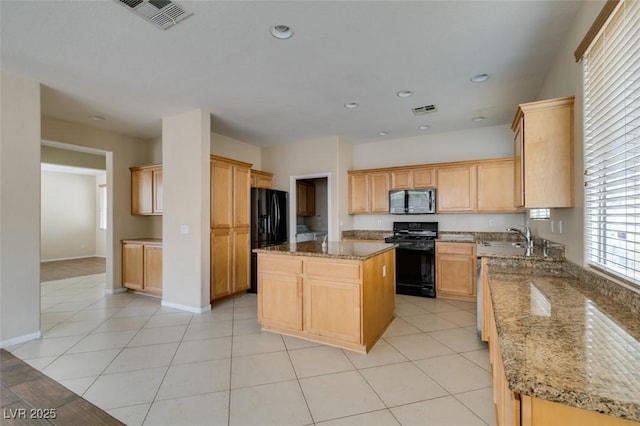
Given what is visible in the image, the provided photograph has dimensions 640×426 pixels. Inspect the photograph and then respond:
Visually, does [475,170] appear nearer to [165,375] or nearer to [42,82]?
[165,375]

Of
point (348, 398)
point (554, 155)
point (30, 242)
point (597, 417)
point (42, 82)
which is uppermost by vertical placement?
point (42, 82)

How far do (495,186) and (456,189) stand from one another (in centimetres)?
54

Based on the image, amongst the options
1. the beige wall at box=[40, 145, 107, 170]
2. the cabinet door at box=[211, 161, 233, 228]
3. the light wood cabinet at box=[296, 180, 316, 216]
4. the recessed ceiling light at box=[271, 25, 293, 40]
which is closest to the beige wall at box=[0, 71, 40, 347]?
the cabinet door at box=[211, 161, 233, 228]

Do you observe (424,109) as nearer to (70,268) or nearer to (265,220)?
(265,220)

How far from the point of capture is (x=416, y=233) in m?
5.21

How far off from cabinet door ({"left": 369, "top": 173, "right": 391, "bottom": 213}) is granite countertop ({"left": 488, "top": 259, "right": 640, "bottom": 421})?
363 cm

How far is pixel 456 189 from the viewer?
15.7 ft

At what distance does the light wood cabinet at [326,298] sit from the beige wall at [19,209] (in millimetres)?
2343

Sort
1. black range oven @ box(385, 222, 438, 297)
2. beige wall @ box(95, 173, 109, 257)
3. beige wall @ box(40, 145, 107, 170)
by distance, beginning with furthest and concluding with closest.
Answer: beige wall @ box(95, 173, 109, 257), beige wall @ box(40, 145, 107, 170), black range oven @ box(385, 222, 438, 297)

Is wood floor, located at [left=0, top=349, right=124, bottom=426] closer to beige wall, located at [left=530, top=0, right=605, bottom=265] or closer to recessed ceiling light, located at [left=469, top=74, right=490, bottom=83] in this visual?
beige wall, located at [left=530, top=0, right=605, bottom=265]

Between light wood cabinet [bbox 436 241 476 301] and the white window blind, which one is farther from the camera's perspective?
light wood cabinet [bbox 436 241 476 301]

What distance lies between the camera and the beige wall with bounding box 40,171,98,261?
8.30 metres

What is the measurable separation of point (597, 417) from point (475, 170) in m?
4.43

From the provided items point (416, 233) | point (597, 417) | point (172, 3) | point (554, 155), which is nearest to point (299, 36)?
point (172, 3)
